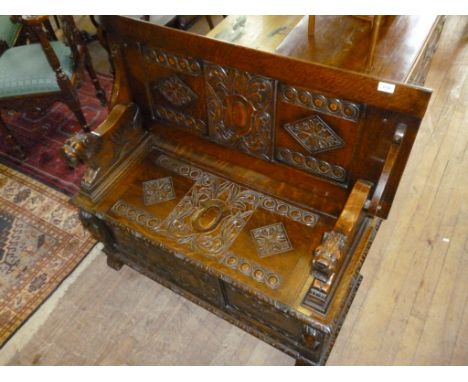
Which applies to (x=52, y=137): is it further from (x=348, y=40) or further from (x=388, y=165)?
(x=388, y=165)

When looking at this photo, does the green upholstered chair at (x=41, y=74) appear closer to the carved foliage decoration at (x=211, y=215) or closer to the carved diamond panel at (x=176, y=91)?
the carved diamond panel at (x=176, y=91)

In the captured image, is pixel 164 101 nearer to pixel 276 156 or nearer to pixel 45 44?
pixel 276 156

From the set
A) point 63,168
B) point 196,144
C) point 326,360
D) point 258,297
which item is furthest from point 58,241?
point 326,360

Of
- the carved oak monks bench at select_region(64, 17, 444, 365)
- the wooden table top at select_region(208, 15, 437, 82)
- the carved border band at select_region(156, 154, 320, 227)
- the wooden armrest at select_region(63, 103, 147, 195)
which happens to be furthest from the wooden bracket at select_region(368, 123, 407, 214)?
the wooden armrest at select_region(63, 103, 147, 195)

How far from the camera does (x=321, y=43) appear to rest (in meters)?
2.11

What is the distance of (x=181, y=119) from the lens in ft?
6.80

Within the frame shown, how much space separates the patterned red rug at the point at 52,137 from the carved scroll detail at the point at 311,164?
59.8 inches

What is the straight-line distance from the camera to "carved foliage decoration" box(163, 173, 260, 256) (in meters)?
1.82

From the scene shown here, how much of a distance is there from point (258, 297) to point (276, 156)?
0.64 metres

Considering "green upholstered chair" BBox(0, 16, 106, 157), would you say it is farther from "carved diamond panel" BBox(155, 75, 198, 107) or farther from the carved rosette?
the carved rosette

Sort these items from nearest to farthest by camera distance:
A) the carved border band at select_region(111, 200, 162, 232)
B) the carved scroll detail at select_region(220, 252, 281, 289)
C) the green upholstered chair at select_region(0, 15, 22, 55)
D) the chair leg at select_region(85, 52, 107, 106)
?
Answer: 1. the carved scroll detail at select_region(220, 252, 281, 289)
2. the carved border band at select_region(111, 200, 162, 232)
3. the green upholstered chair at select_region(0, 15, 22, 55)
4. the chair leg at select_region(85, 52, 107, 106)

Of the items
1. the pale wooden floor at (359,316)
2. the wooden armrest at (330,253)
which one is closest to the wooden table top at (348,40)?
the wooden armrest at (330,253)

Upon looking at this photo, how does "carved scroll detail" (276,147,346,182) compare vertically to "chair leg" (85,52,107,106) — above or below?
below

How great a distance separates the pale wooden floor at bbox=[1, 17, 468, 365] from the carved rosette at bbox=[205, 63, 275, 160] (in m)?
0.91
